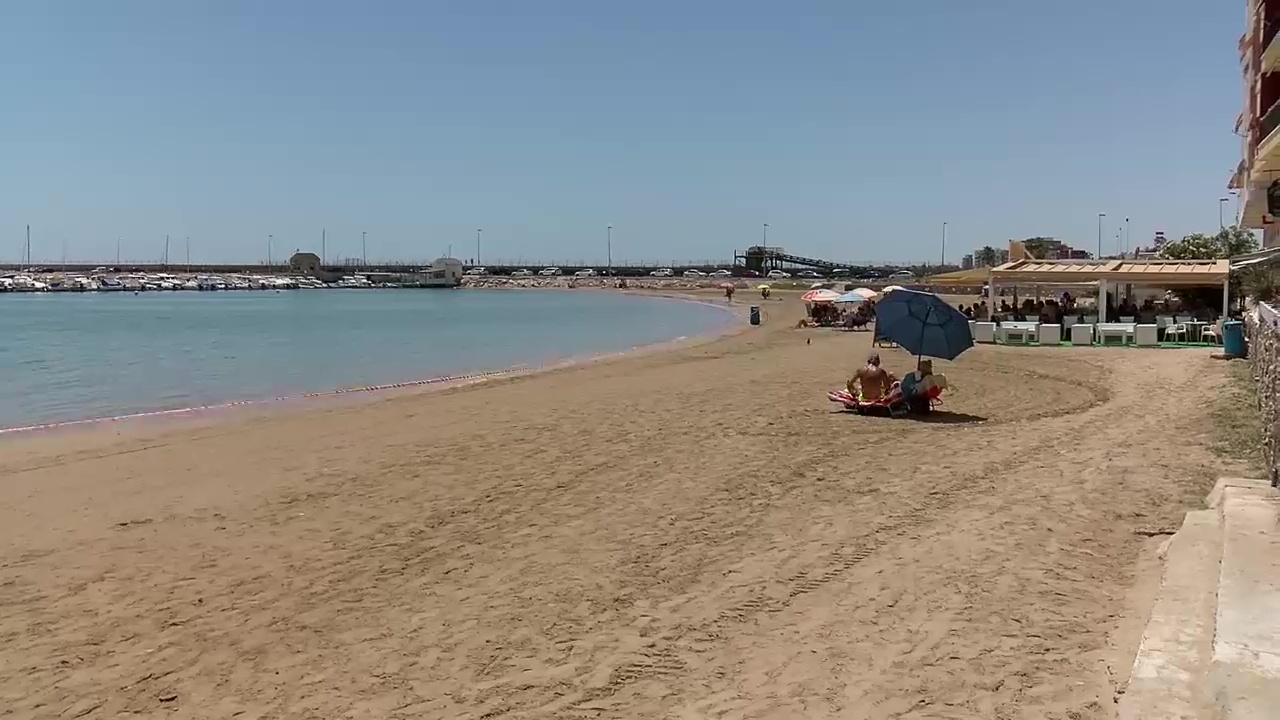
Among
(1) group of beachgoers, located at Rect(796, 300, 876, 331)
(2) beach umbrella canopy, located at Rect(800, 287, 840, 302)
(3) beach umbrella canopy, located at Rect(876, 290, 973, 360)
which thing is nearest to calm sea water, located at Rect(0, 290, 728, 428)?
(1) group of beachgoers, located at Rect(796, 300, 876, 331)

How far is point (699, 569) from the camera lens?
20.5 ft

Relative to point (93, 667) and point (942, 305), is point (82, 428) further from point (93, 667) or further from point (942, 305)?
point (942, 305)

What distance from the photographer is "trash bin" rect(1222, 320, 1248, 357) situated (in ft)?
60.7

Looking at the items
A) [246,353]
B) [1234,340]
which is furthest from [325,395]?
[1234,340]

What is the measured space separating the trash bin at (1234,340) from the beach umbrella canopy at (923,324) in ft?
27.9

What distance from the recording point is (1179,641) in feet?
13.8

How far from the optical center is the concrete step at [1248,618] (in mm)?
3422

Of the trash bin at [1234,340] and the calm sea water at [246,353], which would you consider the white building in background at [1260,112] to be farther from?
the calm sea water at [246,353]

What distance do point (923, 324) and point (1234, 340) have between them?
361 inches

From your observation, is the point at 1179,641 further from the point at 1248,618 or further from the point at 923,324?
the point at 923,324

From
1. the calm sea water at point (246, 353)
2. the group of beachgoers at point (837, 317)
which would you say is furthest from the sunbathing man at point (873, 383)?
the group of beachgoers at point (837, 317)

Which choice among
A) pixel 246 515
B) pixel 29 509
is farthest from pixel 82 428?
pixel 246 515

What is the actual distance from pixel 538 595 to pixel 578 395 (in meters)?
10.6

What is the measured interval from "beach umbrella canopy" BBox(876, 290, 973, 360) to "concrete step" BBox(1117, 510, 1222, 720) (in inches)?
291
